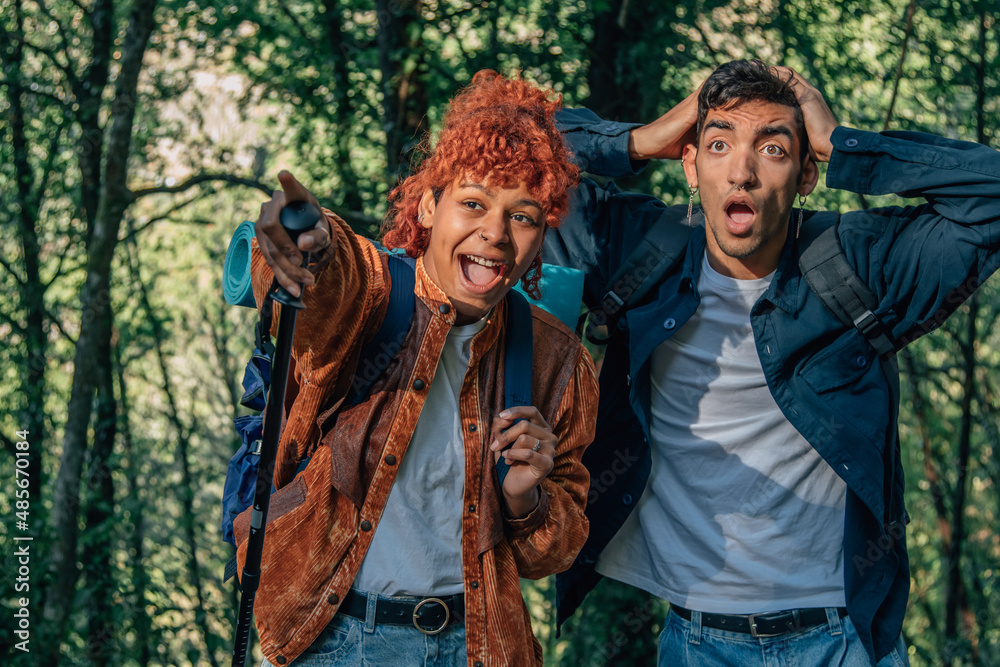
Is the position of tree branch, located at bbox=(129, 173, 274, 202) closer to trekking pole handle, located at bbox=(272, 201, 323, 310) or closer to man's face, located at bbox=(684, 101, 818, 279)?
man's face, located at bbox=(684, 101, 818, 279)

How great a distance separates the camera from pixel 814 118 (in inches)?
99.6

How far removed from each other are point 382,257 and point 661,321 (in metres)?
0.97

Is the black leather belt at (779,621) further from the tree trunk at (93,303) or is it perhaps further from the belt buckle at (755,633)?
the tree trunk at (93,303)

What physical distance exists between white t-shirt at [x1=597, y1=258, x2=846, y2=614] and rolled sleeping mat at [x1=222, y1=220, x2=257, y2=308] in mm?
1281

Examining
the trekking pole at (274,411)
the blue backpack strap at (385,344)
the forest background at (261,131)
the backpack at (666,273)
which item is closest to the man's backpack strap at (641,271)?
the backpack at (666,273)

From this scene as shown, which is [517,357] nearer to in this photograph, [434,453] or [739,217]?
[434,453]

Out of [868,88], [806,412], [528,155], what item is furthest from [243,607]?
[868,88]

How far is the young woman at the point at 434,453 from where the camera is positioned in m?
1.86

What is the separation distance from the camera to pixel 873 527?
8.09ft

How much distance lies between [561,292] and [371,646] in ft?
3.50

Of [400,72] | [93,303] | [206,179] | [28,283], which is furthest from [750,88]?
[28,283]

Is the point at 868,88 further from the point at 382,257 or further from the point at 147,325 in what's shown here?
the point at 147,325

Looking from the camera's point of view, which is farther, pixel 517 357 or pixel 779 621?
pixel 779 621

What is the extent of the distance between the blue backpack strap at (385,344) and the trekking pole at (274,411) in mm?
289
